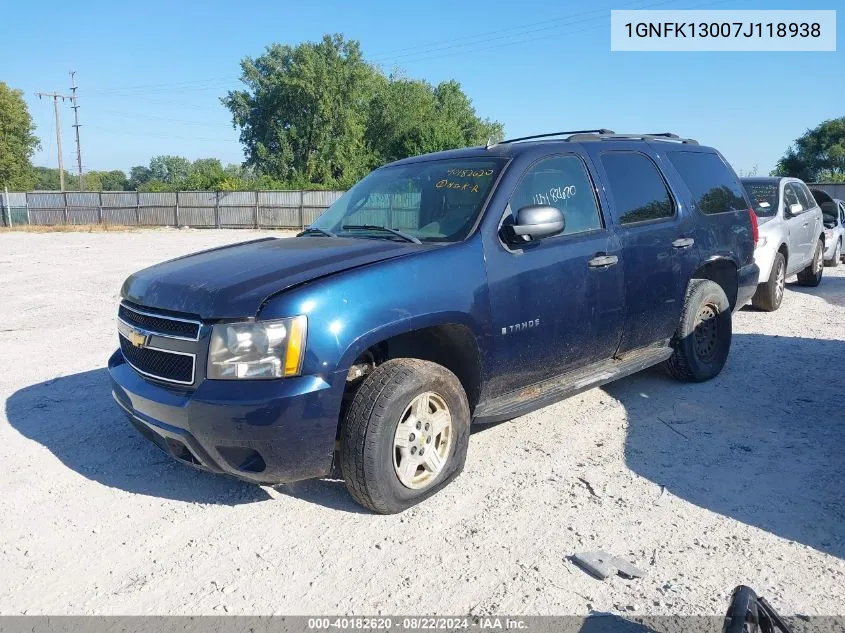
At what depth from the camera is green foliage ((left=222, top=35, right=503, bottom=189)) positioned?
54.8 metres

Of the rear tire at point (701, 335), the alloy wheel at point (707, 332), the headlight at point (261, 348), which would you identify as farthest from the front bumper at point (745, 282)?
the headlight at point (261, 348)

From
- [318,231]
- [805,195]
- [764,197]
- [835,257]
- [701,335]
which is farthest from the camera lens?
[835,257]

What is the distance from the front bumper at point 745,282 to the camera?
19.2 feet

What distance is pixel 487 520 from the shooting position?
11.1ft

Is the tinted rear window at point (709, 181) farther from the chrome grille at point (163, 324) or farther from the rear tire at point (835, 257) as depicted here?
the rear tire at point (835, 257)

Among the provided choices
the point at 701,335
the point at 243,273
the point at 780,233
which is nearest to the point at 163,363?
the point at 243,273

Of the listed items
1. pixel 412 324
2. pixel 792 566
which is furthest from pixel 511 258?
pixel 792 566

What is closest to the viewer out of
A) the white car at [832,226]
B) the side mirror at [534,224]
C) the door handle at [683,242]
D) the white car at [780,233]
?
the side mirror at [534,224]

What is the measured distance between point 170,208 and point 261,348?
3795 cm

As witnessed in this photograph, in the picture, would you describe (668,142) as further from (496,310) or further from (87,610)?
(87,610)

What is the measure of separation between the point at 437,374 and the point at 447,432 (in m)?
0.37

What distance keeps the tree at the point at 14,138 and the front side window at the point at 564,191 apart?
6666 centimetres

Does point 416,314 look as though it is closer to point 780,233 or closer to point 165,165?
point 780,233

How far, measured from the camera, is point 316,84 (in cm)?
5459
